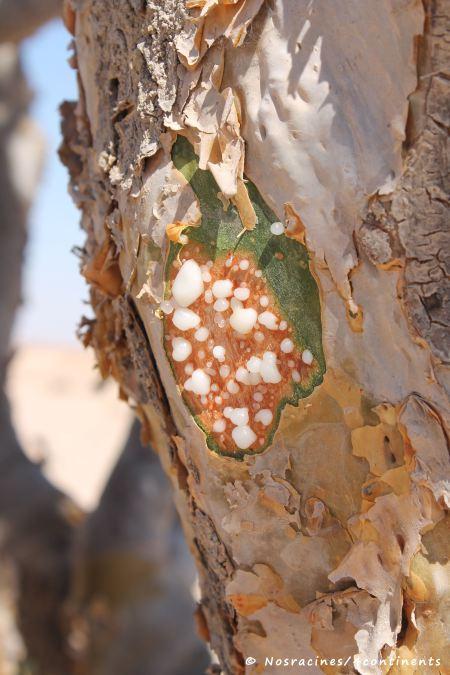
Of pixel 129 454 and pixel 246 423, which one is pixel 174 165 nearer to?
pixel 246 423

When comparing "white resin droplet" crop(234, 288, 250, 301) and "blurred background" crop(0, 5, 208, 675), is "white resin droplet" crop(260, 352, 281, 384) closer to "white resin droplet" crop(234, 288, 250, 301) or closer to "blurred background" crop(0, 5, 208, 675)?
"white resin droplet" crop(234, 288, 250, 301)

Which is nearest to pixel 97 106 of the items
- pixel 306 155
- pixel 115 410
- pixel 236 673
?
pixel 306 155

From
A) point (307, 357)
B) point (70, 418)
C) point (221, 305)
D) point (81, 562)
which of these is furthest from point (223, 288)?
point (70, 418)

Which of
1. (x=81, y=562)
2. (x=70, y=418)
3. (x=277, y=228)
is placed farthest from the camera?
(x=70, y=418)

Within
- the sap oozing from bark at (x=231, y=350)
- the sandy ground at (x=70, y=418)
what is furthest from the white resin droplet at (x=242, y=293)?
the sandy ground at (x=70, y=418)

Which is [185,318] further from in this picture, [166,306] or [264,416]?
[264,416]

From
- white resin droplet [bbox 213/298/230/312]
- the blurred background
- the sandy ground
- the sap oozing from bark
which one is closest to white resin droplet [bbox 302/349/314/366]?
the sap oozing from bark
